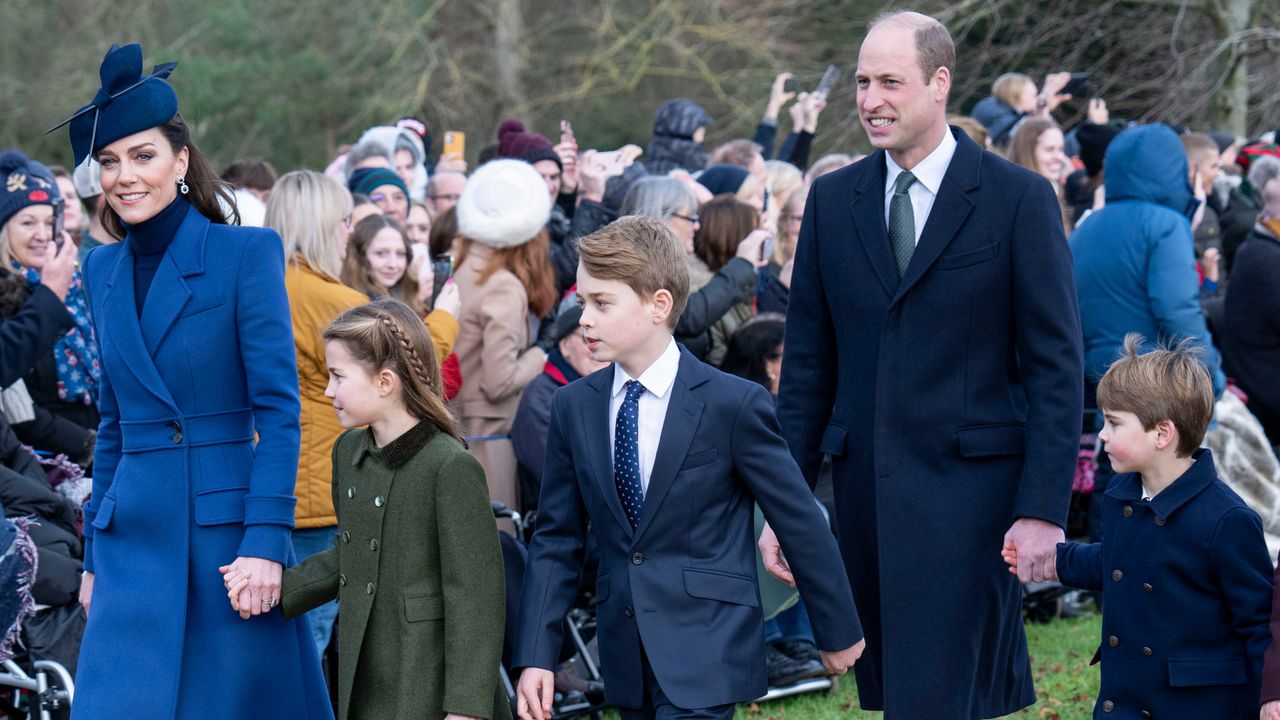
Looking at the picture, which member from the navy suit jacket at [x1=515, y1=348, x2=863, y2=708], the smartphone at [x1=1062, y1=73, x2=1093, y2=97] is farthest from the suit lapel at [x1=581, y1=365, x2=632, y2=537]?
the smartphone at [x1=1062, y1=73, x2=1093, y2=97]

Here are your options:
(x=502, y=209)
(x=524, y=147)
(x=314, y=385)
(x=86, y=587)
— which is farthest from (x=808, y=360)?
(x=524, y=147)

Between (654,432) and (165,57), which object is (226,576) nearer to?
(654,432)

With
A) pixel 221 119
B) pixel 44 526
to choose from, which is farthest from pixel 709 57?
pixel 44 526

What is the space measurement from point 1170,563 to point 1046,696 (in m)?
2.41

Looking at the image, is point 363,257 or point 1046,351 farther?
point 363,257

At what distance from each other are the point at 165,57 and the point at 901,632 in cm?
1665

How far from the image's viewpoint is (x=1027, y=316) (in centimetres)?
389

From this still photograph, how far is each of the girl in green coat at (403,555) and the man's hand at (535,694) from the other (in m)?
0.12

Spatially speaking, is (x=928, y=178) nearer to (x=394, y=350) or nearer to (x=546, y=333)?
(x=394, y=350)

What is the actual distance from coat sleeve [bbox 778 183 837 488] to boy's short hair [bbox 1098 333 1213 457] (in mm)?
836

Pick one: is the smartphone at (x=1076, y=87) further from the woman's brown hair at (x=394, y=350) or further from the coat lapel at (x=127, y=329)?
the coat lapel at (x=127, y=329)

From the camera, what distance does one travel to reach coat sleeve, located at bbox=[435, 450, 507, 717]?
3805mm

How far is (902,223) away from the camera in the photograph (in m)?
4.05

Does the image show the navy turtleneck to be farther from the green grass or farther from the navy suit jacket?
the green grass
